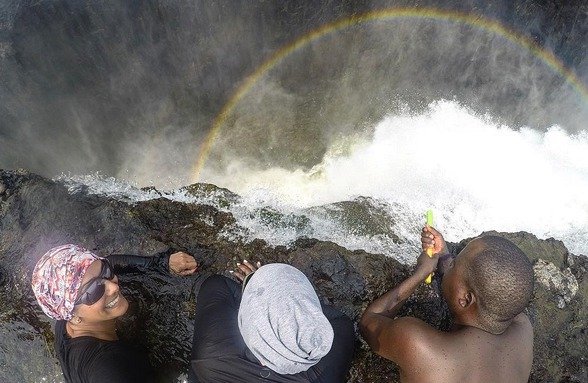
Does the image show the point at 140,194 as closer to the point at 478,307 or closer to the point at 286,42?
the point at 478,307

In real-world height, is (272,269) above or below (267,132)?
above

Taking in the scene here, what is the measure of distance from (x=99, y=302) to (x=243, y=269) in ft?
3.06

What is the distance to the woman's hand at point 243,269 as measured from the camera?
2.78m

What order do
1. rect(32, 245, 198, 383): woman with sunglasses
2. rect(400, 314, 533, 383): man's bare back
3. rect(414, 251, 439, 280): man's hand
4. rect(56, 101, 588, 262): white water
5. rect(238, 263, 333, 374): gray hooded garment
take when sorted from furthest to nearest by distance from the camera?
→ rect(56, 101, 588, 262): white water
rect(414, 251, 439, 280): man's hand
rect(32, 245, 198, 383): woman with sunglasses
rect(400, 314, 533, 383): man's bare back
rect(238, 263, 333, 374): gray hooded garment

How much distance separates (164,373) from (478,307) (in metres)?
2.11

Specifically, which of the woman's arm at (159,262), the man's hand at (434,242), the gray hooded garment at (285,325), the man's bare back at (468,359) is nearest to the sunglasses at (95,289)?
the woman's arm at (159,262)

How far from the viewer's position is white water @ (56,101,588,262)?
510 cm

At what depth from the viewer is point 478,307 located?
203cm

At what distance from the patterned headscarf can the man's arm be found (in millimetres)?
1717

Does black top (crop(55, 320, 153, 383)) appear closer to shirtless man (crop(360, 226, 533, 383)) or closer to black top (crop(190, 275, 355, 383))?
black top (crop(190, 275, 355, 383))

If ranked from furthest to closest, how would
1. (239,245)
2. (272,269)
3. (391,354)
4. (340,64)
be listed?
(340,64) → (239,245) → (391,354) → (272,269)

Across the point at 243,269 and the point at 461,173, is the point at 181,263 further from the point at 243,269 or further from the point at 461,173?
the point at 461,173

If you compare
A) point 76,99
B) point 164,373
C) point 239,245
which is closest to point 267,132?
point 76,99

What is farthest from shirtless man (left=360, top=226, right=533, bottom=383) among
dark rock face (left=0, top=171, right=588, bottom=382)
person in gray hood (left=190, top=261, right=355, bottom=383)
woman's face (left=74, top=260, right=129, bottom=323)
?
woman's face (left=74, top=260, right=129, bottom=323)
